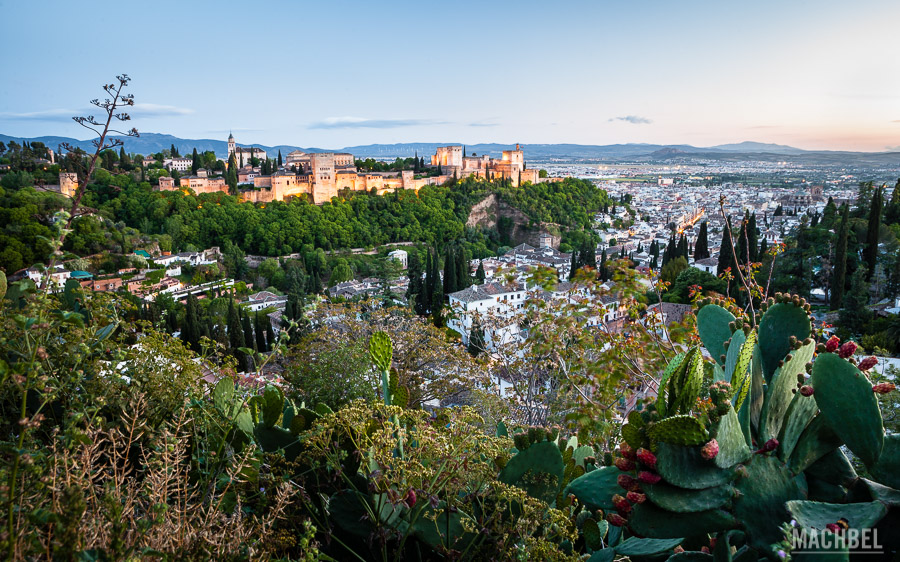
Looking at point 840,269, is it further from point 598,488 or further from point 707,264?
point 598,488

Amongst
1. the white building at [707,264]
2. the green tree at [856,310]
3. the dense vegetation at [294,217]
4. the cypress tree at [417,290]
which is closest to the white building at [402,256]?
the dense vegetation at [294,217]

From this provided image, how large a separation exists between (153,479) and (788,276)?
2016cm

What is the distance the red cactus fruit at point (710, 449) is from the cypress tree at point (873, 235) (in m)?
19.5

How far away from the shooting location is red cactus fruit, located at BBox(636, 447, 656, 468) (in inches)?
45.2

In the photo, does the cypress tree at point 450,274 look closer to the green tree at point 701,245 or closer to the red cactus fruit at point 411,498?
the green tree at point 701,245

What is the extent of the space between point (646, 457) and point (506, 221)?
45.1 metres

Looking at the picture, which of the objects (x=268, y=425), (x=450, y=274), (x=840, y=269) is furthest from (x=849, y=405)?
(x=450, y=274)

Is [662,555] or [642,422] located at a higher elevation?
[642,422]

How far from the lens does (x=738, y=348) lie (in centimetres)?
143

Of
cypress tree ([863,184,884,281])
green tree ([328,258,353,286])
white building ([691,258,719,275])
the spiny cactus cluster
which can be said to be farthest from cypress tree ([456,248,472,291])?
the spiny cactus cluster

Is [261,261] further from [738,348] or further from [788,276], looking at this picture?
[738,348]

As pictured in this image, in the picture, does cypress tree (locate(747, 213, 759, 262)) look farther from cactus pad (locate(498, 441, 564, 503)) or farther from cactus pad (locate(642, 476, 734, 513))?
cactus pad (locate(642, 476, 734, 513))

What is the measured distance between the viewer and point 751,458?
47.8 inches

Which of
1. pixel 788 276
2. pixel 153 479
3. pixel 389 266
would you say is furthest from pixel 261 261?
pixel 153 479
